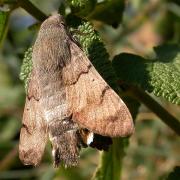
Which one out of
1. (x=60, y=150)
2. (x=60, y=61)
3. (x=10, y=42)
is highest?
(x=60, y=61)

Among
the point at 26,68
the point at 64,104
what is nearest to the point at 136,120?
the point at 26,68

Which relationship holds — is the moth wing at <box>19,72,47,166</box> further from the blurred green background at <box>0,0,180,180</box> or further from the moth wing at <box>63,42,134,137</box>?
the blurred green background at <box>0,0,180,180</box>

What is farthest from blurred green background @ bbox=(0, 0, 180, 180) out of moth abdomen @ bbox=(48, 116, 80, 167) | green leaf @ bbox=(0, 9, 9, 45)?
moth abdomen @ bbox=(48, 116, 80, 167)

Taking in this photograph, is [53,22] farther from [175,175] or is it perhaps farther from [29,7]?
[175,175]

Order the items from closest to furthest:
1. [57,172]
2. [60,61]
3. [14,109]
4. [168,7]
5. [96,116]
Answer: [96,116]
[60,61]
[57,172]
[168,7]
[14,109]

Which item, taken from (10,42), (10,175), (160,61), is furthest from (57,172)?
(10,42)

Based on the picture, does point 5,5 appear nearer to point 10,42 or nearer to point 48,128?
point 48,128

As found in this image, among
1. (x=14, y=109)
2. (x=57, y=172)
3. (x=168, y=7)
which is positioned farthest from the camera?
(x=14, y=109)

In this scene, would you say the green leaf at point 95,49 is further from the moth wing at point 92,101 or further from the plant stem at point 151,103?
the plant stem at point 151,103
